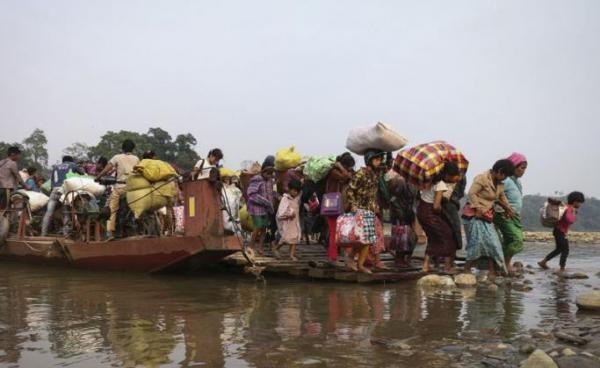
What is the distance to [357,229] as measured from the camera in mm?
7113

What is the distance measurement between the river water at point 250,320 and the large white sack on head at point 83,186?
179 cm

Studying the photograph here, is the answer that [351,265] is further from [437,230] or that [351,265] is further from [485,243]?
[485,243]

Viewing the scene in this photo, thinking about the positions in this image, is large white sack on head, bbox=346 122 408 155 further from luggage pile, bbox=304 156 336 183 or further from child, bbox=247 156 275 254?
child, bbox=247 156 275 254

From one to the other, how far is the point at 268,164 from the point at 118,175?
234 centimetres

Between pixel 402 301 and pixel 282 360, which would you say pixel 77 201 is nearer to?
pixel 402 301

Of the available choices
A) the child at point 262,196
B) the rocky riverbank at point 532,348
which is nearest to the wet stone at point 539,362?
the rocky riverbank at point 532,348

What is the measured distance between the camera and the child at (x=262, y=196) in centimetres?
856

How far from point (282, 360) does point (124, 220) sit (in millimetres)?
5873

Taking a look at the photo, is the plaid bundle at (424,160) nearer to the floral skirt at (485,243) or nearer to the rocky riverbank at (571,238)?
the floral skirt at (485,243)

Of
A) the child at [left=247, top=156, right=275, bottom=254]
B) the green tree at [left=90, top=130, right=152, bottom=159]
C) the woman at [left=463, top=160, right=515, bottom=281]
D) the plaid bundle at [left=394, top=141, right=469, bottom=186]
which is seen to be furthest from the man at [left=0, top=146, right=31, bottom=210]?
the green tree at [left=90, top=130, right=152, bottom=159]

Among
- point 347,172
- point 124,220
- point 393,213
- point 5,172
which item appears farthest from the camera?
point 5,172

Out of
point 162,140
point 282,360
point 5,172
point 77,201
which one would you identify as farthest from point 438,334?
point 162,140

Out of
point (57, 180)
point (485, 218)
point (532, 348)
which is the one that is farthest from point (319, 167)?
point (57, 180)

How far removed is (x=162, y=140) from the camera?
1617 inches
